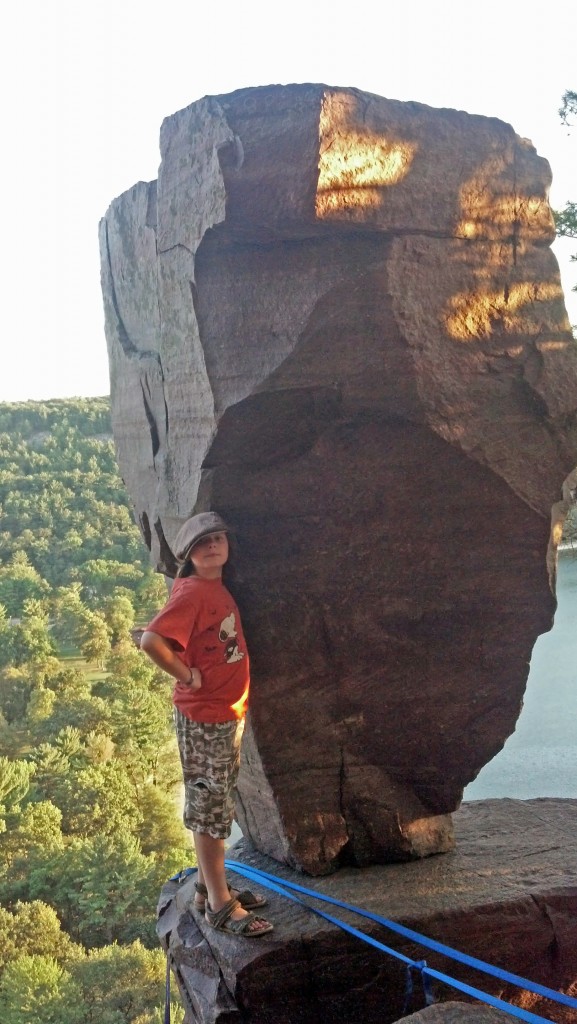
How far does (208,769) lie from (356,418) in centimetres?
122

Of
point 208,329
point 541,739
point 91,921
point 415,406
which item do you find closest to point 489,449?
point 415,406

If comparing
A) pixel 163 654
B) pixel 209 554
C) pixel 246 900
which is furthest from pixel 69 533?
pixel 163 654

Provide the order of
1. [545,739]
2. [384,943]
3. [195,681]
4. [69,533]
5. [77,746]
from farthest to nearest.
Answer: [69,533] < [77,746] < [545,739] < [384,943] < [195,681]

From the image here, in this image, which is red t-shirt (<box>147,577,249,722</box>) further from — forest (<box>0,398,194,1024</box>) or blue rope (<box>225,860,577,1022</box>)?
forest (<box>0,398,194,1024</box>)

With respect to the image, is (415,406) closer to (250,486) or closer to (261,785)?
(250,486)

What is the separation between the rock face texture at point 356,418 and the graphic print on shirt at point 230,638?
7.5 inches

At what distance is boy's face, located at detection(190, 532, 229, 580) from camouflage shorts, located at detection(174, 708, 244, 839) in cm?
46

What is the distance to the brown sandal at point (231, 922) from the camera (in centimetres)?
277

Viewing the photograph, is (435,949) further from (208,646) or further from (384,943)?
(208,646)

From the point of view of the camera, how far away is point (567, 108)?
6.35 m

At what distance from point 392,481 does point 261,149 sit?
1.10 m

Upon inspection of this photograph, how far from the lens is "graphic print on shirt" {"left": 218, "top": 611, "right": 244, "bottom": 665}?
2725 millimetres

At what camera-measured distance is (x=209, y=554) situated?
2730 mm

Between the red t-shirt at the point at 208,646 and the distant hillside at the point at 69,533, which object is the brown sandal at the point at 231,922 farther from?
the distant hillside at the point at 69,533
